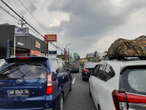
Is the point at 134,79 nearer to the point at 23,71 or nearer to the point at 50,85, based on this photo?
the point at 50,85

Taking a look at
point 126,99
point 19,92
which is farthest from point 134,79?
point 19,92

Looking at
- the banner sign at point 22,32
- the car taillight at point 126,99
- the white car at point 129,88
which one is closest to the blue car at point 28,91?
the white car at point 129,88

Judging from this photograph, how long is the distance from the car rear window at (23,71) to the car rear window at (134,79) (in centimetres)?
171

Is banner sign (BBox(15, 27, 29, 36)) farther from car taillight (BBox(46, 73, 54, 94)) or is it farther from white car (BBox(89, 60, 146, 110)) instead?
white car (BBox(89, 60, 146, 110))

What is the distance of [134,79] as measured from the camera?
5.40 ft

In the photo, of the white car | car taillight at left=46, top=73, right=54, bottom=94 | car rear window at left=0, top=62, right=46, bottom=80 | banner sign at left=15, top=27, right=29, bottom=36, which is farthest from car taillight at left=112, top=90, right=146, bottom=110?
banner sign at left=15, top=27, right=29, bottom=36

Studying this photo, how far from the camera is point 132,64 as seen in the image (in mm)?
1762

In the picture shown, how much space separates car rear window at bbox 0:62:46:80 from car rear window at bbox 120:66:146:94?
1.71 metres

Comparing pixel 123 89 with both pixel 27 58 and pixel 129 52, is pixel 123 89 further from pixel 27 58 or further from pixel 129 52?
pixel 27 58

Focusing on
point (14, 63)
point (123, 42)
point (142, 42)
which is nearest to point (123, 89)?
point (123, 42)

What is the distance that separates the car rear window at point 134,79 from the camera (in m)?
1.56

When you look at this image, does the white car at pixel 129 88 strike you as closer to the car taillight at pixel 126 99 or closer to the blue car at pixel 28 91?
the car taillight at pixel 126 99

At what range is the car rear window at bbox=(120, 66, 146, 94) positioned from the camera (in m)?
1.56

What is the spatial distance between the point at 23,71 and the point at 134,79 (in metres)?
2.38
